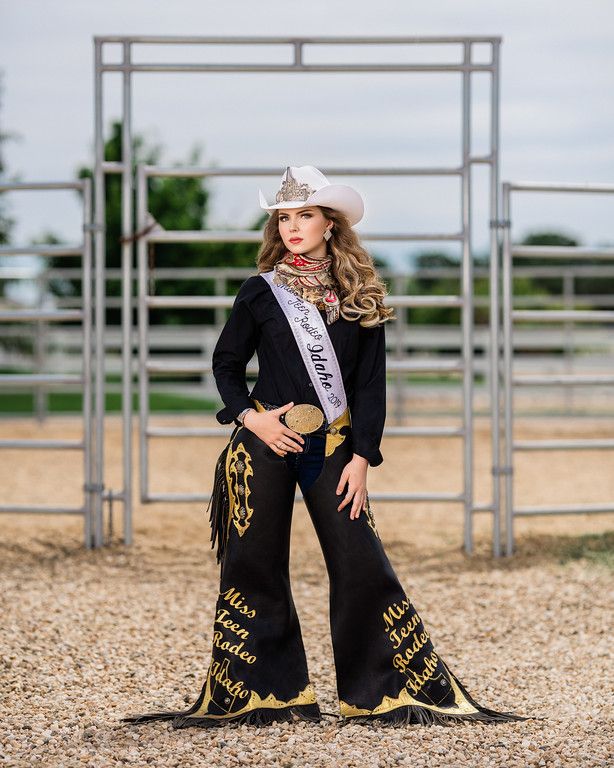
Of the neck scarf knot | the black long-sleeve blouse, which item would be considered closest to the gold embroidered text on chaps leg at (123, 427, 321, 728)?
the black long-sleeve blouse

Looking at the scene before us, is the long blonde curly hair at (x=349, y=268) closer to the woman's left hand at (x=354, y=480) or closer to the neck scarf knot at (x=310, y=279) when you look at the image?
the neck scarf knot at (x=310, y=279)

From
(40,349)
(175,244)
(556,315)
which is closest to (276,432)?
(556,315)

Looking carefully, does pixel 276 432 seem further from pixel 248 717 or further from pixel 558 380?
pixel 558 380

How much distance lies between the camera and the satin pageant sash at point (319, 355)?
8.48 feet

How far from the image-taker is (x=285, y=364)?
2.60m

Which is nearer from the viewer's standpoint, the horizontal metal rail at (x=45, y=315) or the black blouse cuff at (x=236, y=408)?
the black blouse cuff at (x=236, y=408)

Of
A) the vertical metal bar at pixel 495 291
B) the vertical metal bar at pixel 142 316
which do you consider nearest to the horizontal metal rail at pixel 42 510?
the vertical metal bar at pixel 142 316

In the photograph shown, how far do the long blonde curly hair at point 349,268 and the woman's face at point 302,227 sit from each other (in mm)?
28

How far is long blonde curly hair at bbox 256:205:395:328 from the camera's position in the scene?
262 cm

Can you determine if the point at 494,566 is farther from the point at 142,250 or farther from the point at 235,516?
the point at 235,516

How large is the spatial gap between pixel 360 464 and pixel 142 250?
2.65 meters

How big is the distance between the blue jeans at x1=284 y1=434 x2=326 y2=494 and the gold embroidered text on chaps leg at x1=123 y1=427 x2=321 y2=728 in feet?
0.09

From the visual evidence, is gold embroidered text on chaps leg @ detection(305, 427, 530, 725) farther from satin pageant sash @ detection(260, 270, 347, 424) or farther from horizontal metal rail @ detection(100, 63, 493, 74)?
horizontal metal rail @ detection(100, 63, 493, 74)

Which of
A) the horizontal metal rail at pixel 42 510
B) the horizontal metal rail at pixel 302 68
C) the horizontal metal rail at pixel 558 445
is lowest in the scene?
the horizontal metal rail at pixel 42 510
